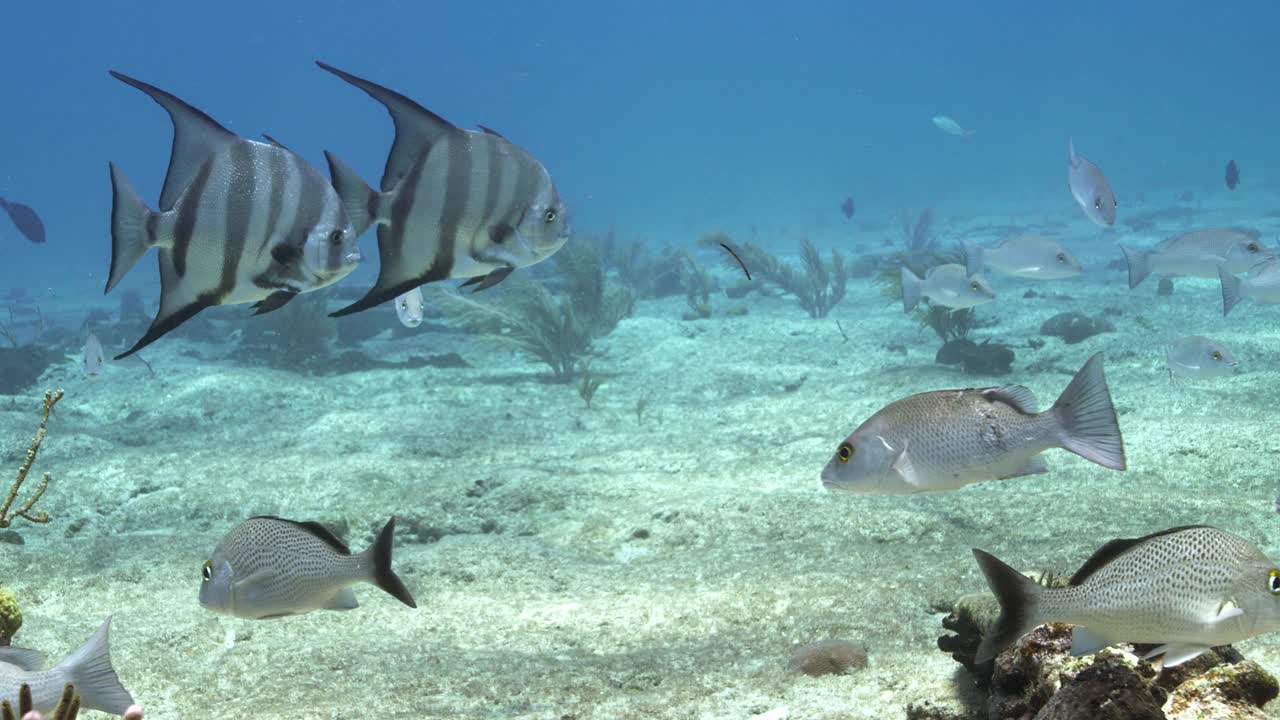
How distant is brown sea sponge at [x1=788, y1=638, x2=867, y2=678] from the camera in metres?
3.25

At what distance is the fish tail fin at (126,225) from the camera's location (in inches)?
75.7

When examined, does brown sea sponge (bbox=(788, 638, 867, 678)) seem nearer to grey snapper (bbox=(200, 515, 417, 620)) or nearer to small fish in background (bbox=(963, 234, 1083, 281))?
grey snapper (bbox=(200, 515, 417, 620))

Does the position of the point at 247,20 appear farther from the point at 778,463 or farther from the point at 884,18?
the point at 778,463

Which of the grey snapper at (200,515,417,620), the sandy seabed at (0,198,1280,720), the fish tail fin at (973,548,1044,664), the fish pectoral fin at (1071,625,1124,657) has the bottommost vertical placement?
the sandy seabed at (0,198,1280,720)

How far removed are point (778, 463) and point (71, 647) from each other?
17.3ft

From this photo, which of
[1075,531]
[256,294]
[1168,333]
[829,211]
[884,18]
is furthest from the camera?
[884,18]

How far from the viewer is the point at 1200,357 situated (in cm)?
632

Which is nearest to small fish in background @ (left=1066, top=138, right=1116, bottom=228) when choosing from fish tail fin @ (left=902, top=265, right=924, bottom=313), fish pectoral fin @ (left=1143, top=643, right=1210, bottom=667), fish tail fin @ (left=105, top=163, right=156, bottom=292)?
fish tail fin @ (left=902, top=265, right=924, bottom=313)

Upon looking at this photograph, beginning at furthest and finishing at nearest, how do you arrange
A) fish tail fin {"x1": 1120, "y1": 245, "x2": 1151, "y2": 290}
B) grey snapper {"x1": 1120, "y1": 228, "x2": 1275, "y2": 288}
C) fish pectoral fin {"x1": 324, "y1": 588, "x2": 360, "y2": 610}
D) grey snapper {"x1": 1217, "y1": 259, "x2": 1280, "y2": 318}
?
1. fish tail fin {"x1": 1120, "y1": 245, "x2": 1151, "y2": 290}
2. grey snapper {"x1": 1120, "y1": 228, "x2": 1275, "y2": 288}
3. grey snapper {"x1": 1217, "y1": 259, "x2": 1280, "y2": 318}
4. fish pectoral fin {"x1": 324, "y1": 588, "x2": 360, "y2": 610}

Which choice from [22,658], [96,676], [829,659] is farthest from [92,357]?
[829,659]

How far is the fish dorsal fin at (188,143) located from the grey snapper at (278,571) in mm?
1270

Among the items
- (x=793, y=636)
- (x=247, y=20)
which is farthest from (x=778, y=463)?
(x=247, y=20)

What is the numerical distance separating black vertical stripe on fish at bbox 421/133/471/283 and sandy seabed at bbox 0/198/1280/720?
192 centimetres

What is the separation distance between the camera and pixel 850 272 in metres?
21.1
